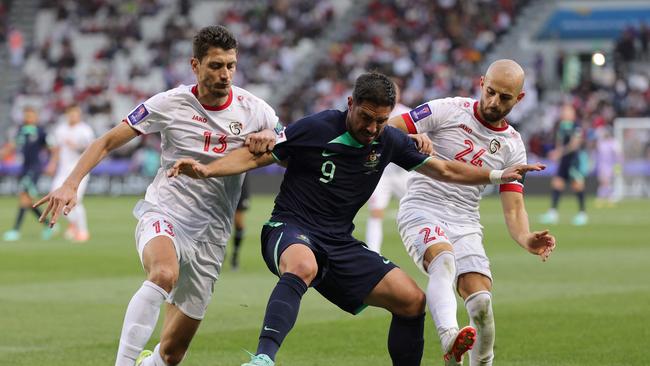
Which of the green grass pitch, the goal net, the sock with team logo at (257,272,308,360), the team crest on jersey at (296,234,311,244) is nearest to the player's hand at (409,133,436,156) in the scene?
the team crest on jersey at (296,234,311,244)

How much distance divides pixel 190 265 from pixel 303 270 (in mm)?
1166

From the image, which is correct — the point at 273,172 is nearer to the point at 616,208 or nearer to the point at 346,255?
the point at 616,208

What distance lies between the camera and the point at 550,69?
1758 inches

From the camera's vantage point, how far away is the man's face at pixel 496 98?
837cm

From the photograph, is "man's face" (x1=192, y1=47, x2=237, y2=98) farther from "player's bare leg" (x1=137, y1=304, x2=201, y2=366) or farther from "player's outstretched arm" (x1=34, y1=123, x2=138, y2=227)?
"player's bare leg" (x1=137, y1=304, x2=201, y2=366)

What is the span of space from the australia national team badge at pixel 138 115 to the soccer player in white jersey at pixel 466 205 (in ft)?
5.88

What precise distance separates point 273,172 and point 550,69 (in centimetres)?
1184

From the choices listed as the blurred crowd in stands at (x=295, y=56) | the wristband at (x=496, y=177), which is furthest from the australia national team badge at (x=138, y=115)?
the blurred crowd in stands at (x=295, y=56)

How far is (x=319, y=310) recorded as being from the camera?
13.0m

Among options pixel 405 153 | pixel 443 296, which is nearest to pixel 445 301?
pixel 443 296

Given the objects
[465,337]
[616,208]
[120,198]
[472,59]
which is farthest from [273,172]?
[465,337]

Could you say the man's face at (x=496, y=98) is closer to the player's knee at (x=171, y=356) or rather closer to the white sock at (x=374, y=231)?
the player's knee at (x=171, y=356)

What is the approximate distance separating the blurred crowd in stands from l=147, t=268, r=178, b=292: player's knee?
32.7 metres

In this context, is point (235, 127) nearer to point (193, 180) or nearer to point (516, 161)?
point (193, 180)
